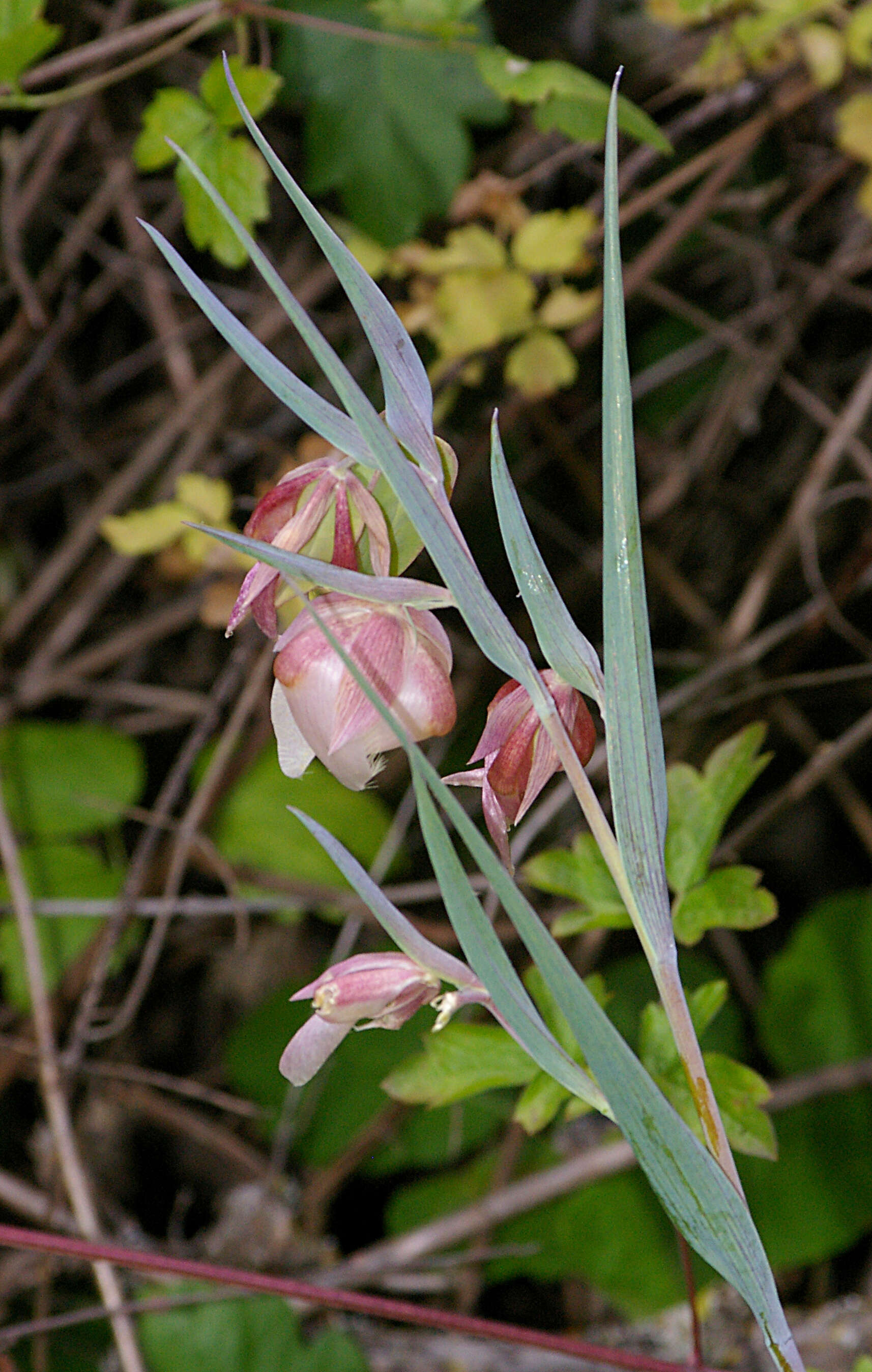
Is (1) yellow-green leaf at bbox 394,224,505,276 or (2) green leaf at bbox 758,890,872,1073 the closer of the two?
(1) yellow-green leaf at bbox 394,224,505,276

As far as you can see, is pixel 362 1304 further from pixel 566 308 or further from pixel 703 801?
pixel 566 308

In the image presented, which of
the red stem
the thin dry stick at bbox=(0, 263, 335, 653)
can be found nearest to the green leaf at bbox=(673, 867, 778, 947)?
the red stem

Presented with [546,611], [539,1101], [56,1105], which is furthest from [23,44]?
[56,1105]

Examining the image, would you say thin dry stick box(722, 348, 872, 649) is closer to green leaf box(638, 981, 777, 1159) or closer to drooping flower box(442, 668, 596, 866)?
green leaf box(638, 981, 777, 1159)

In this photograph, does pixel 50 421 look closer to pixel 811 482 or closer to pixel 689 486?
pixel 689 486

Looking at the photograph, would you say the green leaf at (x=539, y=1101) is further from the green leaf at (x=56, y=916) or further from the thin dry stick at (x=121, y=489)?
the thin dry stick at (x=121, y=489)

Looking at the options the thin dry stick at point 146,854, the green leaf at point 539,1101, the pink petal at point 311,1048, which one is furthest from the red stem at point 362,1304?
the thin dry stick at point 146,854
